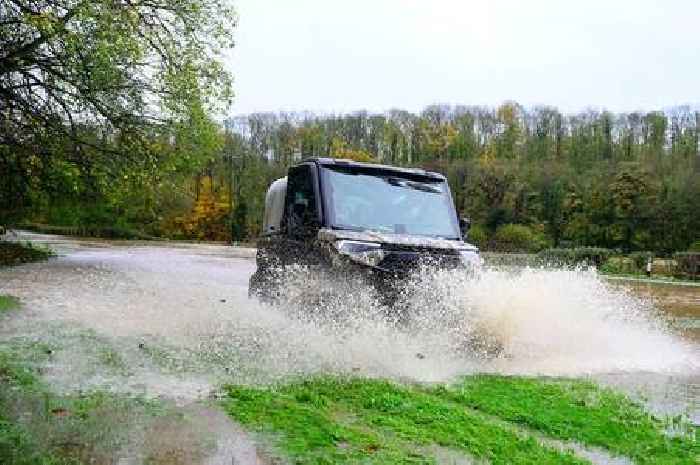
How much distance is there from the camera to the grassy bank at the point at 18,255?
21906 mm

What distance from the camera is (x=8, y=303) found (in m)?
11.5

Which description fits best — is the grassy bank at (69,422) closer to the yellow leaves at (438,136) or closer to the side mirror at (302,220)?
the side mirror at (302,220)

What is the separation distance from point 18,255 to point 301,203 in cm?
1681

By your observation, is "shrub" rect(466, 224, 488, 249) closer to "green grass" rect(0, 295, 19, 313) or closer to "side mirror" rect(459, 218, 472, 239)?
"side mirror" rect(459, 218, 472, 239)

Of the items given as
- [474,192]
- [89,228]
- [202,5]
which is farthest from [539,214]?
[202,5]

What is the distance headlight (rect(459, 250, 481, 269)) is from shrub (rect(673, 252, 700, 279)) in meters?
25.7

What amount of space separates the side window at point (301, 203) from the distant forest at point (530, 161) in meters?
40.0

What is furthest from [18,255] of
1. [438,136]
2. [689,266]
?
[438,136]

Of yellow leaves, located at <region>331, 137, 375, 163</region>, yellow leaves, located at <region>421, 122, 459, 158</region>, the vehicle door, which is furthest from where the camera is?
yellow leaves, located at <region>421, 122, 459, 158</region>

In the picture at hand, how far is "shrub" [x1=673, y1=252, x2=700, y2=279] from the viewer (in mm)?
31438

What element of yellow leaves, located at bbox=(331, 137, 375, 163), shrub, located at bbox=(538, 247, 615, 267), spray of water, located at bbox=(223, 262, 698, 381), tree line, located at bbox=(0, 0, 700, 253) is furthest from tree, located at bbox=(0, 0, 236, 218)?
yellow leaves, located at bbox=(331, 137, 375, 163)

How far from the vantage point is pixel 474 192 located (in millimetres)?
58719

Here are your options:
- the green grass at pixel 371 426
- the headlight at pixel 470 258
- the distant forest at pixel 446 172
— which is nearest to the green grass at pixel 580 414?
the green grass at pixel 371 426

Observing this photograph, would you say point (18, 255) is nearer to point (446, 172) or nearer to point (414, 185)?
point (414, 185)
